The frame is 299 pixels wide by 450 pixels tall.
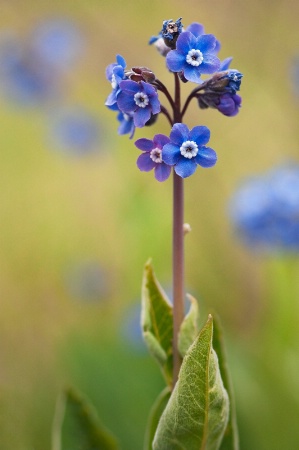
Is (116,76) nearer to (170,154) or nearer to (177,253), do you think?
(170,154)

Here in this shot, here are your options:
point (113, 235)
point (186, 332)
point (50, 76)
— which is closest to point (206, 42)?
point (186, 332)

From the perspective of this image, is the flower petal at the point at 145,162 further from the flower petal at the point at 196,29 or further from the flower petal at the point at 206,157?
the flower petal at the point at 196,29

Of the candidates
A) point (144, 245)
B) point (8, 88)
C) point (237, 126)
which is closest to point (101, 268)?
point (144, 245)

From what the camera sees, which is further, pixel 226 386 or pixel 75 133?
pixel 75 133

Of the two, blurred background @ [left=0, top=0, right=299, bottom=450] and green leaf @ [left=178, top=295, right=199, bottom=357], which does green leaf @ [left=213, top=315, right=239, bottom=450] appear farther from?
blurred background @ [left=0, top=0, right=299, bottom=450]

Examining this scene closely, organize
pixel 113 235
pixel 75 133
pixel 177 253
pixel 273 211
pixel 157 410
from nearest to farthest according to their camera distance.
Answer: pixel 177 253
pixel 157 410
pixel 273 211
pixel 75 133
pixel 113 235

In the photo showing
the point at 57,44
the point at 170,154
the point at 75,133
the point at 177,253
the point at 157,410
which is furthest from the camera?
the point at 75,133
